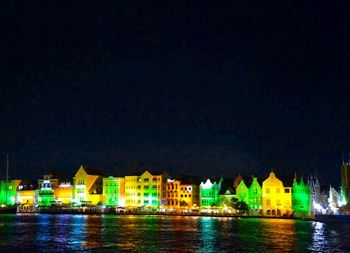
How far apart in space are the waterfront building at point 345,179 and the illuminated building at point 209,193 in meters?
44.1

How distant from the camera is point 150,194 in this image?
5792 inches

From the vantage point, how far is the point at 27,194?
6939 inches

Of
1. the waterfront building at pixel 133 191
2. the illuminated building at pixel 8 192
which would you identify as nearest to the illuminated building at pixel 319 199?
the waterfront building at pixel 133 191

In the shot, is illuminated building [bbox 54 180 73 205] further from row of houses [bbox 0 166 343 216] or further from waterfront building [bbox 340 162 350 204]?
waterfront building [bbox 340 162 350 204]

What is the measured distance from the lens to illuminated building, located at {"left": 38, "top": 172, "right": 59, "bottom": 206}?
16475 centimetres

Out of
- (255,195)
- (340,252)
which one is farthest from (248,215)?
(340,252)

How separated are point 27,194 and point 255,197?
257 ft

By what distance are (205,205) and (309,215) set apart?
31.1 m

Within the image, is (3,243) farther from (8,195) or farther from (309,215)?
(8,195)

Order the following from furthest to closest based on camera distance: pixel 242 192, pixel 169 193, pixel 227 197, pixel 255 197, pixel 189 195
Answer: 1. pixel 169 193
2. pixel 189 195
3. pixel 227 197
4. pixel 242 192
5. pixel 255 197

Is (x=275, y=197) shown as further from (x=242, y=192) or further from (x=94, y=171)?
(x=94, y=171)

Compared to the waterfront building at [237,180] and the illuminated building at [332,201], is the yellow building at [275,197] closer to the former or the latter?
the waterfront building at [237,180]

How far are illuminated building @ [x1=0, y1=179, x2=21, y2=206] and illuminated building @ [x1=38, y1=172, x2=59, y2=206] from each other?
31.1 feet

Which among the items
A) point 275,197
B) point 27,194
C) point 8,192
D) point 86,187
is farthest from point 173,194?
point 8,192
